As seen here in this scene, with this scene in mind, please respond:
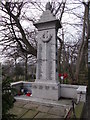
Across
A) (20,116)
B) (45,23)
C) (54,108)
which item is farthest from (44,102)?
(45,23)

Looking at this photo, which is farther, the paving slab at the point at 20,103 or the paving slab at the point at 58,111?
the paving slab at the point at 20,103

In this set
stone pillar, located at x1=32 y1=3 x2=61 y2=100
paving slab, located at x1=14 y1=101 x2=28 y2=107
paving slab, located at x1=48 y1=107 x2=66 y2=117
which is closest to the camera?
paving slab, located at x1=48 y1=107 x2=66 y2=117

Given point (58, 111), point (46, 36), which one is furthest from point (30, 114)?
point (46, 36)

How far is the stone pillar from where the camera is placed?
470cm

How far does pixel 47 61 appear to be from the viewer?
498cm

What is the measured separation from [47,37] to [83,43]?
3955 mm

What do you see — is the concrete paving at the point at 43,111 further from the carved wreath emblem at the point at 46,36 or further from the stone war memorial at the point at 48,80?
the carved wreath emblem at the point at 46,36

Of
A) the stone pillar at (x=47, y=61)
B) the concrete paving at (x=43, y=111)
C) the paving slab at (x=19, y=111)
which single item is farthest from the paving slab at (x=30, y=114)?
the stone pillar at (x=47, y=61)

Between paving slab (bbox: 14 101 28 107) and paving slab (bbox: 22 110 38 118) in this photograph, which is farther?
paving slab (bbox: 14 101 28 107)

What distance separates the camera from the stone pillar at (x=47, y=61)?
470cm

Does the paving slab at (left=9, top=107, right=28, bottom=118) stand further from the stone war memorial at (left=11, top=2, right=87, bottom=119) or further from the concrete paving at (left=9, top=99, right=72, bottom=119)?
the stone war memorial at (left=11, top=2, right=87, bottom=119)

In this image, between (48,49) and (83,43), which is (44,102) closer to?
(48,49)

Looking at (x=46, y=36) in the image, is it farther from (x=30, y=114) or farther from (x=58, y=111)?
(x=30, y=114)

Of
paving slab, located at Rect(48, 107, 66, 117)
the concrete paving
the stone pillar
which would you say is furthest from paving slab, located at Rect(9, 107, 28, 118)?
the stone pillar
